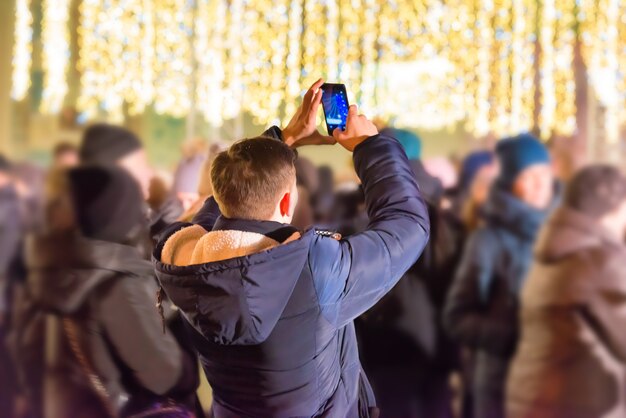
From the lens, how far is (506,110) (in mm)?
3152

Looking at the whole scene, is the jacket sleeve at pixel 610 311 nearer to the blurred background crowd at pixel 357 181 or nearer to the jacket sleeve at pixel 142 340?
the blurred background crowd at pixel 357 181

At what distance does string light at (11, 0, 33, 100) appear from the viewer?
11.8ft

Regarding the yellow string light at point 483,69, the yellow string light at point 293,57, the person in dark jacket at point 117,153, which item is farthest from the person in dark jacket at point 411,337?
the yellow string light at point 293,57

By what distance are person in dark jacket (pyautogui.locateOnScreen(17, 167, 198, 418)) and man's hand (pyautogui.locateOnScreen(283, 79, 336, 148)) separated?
822 mm

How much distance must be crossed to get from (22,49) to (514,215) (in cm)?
228

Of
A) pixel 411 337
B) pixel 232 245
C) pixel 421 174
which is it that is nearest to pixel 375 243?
pixel 232 245

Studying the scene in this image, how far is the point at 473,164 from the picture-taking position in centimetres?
301

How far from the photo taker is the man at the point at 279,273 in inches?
43.7

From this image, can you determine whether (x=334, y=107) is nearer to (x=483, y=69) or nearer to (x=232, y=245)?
(x=232, y=245)

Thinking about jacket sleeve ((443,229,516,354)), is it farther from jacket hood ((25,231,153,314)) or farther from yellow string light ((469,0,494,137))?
jacket hood ((25,231,153,314))

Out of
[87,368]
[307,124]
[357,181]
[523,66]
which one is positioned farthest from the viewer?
[523,66]

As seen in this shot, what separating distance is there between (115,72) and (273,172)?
268 centimetres

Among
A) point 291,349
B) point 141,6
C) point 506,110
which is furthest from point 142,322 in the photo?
point 141,6

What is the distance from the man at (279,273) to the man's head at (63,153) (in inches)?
90.1
